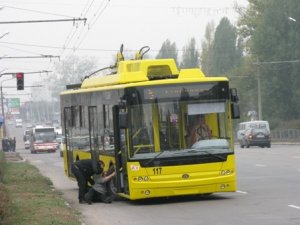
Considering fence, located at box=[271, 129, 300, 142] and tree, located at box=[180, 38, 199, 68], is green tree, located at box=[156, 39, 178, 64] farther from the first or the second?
fence, located at box=[271, 129, 300, 142]

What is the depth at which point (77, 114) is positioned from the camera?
24.2 m

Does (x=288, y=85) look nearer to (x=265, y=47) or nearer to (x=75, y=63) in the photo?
(x=265, y=47)

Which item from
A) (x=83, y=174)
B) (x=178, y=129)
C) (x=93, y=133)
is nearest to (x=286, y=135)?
(x=93, y=133)

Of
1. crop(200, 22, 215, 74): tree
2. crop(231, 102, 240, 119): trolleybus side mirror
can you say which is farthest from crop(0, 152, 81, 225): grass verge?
crop(200, 22, 215, 74): tree

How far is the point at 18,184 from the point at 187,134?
29.8 feet

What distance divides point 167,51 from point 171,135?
379 feet

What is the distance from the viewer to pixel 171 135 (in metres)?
19.0

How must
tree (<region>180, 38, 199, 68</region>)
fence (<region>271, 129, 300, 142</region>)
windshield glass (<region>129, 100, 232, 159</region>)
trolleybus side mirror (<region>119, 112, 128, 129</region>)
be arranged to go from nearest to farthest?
trolleybus side mirror (<region>119, 112, 128, 129</region>) → windshield glass (<region>129, 100, 232, 159</region>) → fence (<region>271, 129, 300, 142</region>) → tree (<region>180, 38, 199, 68</region>)

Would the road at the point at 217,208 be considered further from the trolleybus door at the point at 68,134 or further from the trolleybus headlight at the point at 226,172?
the trolleybus door at the point at 68,134

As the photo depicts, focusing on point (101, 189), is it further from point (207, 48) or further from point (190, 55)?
point (190, 55)

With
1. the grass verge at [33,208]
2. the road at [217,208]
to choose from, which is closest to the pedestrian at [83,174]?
the road at [217,208]

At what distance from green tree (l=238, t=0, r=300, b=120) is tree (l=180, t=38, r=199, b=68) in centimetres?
4130

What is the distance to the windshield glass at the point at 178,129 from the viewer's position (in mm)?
18938

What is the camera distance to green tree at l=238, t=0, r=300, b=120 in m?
85.8
